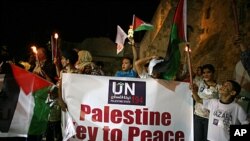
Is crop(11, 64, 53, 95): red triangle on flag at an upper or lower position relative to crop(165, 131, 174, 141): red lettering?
upper

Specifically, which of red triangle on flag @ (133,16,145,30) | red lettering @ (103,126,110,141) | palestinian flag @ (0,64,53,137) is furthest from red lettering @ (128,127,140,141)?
red triangle on flag @ (133,16,145,30)

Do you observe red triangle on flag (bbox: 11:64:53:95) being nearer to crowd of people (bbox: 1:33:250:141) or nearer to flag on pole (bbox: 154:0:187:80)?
crowd of people (bbox: 1:33:250:141)

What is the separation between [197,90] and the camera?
678 centimetres

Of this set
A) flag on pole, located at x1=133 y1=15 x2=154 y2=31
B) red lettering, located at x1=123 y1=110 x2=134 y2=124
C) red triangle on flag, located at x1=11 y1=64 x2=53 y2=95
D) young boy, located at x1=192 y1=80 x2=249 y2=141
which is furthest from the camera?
flag on pole, located at x1=133 y1=15 x2=154 y2=31

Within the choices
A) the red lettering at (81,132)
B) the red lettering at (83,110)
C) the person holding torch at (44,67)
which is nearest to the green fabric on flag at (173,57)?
the red lettering at (83,110)

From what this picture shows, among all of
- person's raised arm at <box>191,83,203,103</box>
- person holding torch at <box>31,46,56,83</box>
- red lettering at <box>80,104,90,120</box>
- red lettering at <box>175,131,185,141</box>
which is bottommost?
red lettering at <box>175,131,185,141</box>

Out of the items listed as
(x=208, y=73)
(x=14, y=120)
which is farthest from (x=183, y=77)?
(x=14, y=120)

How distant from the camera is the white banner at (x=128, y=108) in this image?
659 centimetres

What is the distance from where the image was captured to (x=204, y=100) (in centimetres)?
648

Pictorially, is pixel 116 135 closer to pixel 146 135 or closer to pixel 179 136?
pixel 146 135

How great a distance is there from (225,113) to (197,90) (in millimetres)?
868

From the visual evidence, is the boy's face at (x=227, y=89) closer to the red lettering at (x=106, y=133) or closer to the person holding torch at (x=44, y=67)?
the red lettering at (x=106, y=133)

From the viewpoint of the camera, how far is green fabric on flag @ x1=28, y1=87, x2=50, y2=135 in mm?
7109

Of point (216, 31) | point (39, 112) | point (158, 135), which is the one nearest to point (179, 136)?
point (158, 135)
